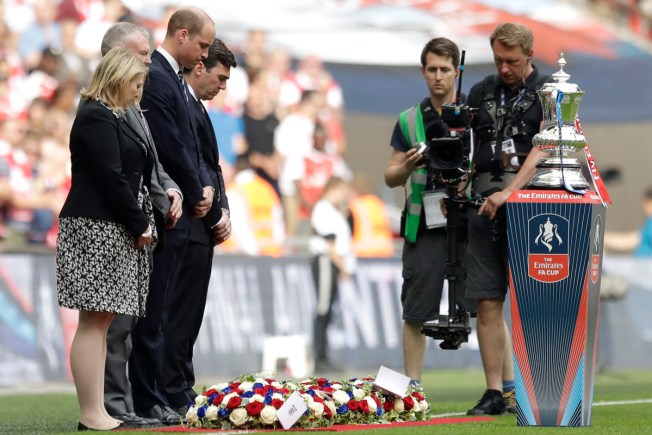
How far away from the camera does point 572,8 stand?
2395 cm

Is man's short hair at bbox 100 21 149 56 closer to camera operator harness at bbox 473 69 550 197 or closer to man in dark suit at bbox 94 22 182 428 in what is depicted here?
man in dark suit at bbox 94 22 182 428

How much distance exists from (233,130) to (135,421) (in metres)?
10.3

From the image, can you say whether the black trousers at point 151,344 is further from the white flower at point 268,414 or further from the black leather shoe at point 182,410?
the white flower at point 268,414

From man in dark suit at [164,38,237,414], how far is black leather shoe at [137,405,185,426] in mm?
286

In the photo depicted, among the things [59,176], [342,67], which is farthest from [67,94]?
[342,67]

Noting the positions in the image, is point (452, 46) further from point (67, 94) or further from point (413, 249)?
point (67, 94)

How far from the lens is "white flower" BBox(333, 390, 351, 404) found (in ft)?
25.6

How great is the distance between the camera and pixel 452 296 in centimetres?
913

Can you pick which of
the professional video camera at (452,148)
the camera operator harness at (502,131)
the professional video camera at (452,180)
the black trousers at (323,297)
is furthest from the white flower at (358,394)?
the black trousers at (323,297)

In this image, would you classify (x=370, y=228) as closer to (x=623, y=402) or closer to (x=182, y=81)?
(x=623, y=402)

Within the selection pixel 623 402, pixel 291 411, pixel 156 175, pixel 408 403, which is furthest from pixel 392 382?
pixel 623 402

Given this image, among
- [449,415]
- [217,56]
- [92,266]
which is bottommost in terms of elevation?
[449,415]

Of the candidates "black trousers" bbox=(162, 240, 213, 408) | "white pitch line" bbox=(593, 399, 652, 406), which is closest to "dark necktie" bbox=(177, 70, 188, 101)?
"black trousers" bbox=(162, 240, 213, 408)

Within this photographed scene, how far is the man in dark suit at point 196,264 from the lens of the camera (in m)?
8.73
